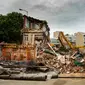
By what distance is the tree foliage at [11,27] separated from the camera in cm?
4357

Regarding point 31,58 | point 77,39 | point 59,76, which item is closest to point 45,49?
point 31,58

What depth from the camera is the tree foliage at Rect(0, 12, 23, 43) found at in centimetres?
4357

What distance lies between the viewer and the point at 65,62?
23.5 meters

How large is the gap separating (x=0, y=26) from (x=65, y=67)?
2512cm

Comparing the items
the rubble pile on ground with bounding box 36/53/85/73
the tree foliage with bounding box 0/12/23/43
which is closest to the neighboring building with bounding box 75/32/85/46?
the tree foliage with bounding box 0/12/23/43

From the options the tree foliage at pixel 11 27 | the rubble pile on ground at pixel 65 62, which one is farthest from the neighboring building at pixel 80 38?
the rubble pile on ground at pixel 65 62

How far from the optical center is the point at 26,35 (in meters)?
36.2

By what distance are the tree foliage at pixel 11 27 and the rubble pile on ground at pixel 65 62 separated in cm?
1809

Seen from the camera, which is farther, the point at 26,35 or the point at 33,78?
the point at 26,35

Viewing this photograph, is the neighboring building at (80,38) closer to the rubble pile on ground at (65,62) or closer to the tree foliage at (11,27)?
the tree foliage at (11,27)

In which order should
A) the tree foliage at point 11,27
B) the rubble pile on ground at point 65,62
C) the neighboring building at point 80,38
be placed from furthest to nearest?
the neighboring building at point 80,38 → the tree foliage at point 11,27 → the rubble pile on ground at point 65,62

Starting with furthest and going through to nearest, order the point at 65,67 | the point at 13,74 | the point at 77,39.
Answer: the point at 77,39 → the point at 65,67 → the point at 13,74

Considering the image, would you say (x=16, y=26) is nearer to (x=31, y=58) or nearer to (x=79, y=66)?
(x=31, y=58)

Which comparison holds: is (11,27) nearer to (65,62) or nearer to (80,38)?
(65,62)
